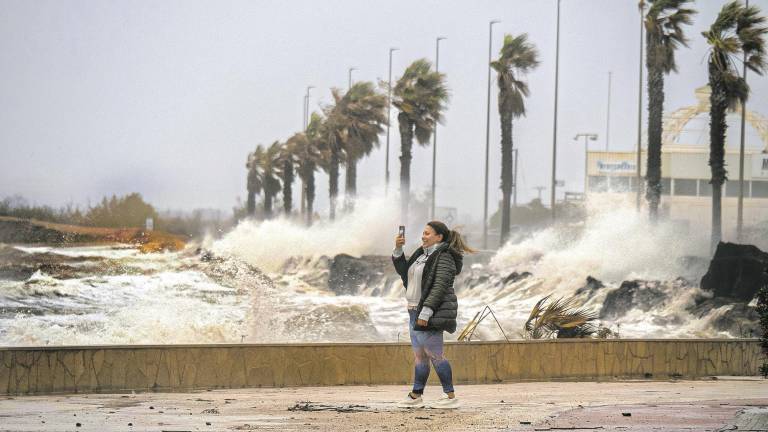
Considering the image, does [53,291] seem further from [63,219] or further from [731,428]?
[731,428]

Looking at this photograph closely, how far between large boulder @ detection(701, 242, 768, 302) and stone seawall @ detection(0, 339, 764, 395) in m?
17.6

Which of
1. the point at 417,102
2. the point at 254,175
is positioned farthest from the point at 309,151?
the point at 417,102

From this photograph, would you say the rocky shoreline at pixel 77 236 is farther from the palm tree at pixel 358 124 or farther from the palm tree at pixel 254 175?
the palm tree at pixel 254 175

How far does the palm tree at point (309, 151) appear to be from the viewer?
78812 millimetres

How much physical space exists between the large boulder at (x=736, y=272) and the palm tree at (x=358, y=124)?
35147 millimetres

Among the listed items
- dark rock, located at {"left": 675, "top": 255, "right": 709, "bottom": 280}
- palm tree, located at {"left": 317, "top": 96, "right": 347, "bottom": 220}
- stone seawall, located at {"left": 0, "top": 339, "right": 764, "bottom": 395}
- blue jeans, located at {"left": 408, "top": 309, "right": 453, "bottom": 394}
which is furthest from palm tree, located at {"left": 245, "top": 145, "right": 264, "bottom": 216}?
blue jeans, located at {"left": 408, "top": 309, "right": 453, "bottom": 394}

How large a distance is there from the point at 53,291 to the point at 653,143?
859 inches

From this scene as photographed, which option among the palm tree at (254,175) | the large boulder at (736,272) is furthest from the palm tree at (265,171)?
the large boulder at (736,272)

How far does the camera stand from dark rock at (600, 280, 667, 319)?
3697cm

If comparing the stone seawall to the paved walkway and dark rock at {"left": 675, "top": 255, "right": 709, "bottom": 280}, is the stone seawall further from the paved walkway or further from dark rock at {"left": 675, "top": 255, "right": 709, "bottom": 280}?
dark rock at {"left": 675, "top": 255, "right": 709, "bottom": 280}

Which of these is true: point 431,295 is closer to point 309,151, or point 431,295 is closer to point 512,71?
point 512,71

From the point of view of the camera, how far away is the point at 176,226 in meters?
51.5

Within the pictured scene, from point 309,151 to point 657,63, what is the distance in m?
36.8

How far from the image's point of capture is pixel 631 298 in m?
37.6
